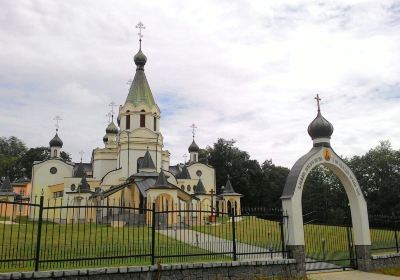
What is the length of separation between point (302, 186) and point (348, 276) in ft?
9.19

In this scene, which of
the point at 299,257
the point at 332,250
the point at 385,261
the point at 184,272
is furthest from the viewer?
the point at 332,250

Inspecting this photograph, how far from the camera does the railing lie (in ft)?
45.5

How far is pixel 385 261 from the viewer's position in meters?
13.2

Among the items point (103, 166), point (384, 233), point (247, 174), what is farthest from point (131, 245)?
point (247, 174)

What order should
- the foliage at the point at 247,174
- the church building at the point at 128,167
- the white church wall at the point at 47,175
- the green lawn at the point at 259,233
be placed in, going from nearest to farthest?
1. the green lawn at the point at 259,233
2. the church building at the point at 128,167
3. the white church wall at the point at 47,175
4. the foliage at the point at 247,174

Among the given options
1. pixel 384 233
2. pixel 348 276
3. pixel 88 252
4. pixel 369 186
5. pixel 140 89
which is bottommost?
pixel 348 276

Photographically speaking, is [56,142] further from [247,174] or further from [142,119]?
[247,174]

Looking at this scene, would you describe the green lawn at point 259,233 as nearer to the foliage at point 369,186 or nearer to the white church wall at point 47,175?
the foliage at point 369,186

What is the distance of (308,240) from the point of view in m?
17.1

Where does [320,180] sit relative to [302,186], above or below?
above

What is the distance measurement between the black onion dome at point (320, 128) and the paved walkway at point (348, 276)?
418 centimetres

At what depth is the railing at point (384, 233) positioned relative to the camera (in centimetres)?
1388

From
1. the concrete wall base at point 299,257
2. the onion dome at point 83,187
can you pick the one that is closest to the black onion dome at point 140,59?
the onion dome at point 83,187

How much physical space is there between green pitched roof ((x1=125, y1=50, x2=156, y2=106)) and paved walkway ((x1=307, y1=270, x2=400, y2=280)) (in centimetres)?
2811
